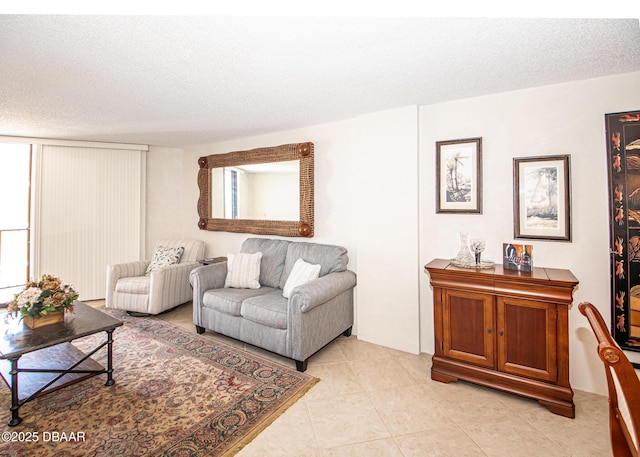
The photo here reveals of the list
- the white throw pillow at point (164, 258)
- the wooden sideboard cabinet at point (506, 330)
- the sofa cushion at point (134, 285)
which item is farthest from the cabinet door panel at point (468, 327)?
the white throw pillow at point (164, 258)

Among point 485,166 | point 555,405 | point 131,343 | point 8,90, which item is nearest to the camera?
point 555,405

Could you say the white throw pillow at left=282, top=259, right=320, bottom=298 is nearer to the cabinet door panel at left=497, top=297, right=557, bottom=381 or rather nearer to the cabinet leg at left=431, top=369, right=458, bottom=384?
the cabinet leg at left=431, top=369, right=458, bottom=384

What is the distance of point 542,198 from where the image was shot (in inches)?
102

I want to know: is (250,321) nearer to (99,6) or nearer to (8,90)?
(99,6)

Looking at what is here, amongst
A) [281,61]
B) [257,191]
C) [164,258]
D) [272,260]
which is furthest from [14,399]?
[257,191]

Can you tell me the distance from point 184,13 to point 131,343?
3137 millimetres

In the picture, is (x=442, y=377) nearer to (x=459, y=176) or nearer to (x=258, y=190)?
(x=459, y=176)

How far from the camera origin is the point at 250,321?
306cm

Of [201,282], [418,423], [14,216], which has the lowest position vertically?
[418,423]

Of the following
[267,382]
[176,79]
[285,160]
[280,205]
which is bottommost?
[267,382]

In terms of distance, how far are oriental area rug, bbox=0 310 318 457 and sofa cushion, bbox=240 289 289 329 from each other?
1.23 ft

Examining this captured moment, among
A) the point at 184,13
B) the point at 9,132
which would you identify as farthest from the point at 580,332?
the point at 9,132

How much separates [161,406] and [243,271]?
1.63m

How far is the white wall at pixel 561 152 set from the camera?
94.4 inches
